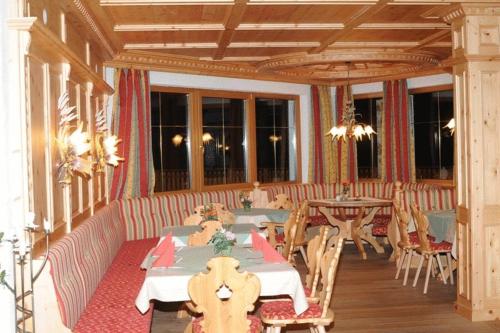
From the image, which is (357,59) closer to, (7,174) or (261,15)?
(261,15)

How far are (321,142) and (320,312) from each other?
21.6 feet

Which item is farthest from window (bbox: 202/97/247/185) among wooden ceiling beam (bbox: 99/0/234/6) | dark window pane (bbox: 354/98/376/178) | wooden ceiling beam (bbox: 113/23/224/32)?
wooden ceiling beam (bbox: 99/0/234/6)

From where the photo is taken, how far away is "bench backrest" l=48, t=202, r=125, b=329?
3.71 meters

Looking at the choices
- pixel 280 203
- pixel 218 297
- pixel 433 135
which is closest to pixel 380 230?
pixel 280 203

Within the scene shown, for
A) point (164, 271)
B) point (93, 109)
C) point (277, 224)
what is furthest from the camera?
point (277, 224)

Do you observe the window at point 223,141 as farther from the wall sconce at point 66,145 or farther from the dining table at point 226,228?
the wall sconce at point 66,145

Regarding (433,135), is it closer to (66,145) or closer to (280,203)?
(280,203)

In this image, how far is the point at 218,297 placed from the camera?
3.48 meters

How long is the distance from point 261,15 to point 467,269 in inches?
127

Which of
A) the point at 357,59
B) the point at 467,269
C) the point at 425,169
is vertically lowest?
the point at 467,269

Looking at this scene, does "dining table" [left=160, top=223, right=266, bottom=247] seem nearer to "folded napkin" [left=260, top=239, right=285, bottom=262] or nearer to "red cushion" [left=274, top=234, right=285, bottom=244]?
"folded napkin" [left=260, top=239, right=285, bottom=262]

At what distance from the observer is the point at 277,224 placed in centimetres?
719

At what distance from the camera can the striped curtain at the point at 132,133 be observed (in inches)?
309

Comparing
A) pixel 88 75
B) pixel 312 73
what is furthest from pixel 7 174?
pixel 312 73
